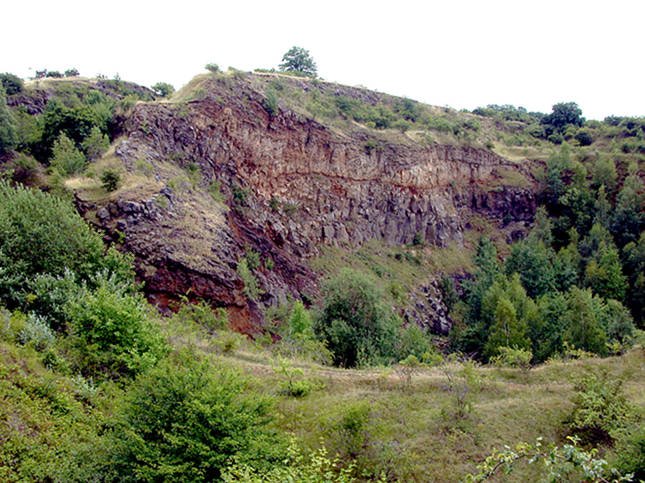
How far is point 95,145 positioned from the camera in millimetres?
25016

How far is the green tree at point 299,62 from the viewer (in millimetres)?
60719

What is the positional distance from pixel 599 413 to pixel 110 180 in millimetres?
20064

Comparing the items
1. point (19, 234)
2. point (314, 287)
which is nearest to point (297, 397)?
point (19, 234)

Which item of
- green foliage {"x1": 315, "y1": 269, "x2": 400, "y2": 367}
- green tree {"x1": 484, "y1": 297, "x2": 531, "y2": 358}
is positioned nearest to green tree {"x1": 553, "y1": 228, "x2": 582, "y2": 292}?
green tree {"x1": 484, "y1": 297, "x2": 531, "y2": 358}

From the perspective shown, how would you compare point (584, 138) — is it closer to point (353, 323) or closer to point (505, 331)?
point (505, 331)

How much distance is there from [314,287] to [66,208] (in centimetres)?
1742

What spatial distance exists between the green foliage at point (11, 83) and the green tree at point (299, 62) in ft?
108

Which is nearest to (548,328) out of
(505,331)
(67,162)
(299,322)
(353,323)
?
(505,331)

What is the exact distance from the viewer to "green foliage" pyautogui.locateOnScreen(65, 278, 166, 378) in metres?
11.1

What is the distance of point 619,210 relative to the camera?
1676 inches

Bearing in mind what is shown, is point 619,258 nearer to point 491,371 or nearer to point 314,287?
point 314,287

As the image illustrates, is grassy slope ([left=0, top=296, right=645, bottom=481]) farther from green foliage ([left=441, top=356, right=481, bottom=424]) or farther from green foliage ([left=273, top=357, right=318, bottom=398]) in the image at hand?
green foliage ([left=273, top=357, right=318, bottom=398])

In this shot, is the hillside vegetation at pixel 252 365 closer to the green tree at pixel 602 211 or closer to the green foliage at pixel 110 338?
the green foliage at pixel 110 338

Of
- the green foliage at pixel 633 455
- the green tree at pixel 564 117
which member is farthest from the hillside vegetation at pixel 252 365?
the green tree at pixel 564 117
